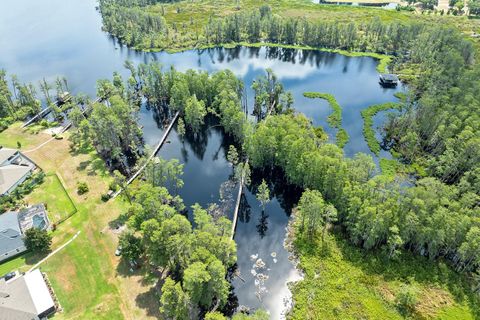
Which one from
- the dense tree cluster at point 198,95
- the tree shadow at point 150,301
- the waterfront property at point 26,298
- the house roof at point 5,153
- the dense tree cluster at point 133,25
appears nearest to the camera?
the waterfront property at point 26,298

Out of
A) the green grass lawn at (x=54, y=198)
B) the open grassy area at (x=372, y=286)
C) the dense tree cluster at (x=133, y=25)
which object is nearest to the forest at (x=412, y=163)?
the open grassy area at (x=372, y=286)

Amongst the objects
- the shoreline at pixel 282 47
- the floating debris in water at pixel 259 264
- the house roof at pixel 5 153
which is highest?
the shoreline at pixel 282 47

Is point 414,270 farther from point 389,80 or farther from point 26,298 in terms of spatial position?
point 389,80

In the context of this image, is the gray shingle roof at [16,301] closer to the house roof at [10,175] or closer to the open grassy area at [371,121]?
the house roof at [10,175]

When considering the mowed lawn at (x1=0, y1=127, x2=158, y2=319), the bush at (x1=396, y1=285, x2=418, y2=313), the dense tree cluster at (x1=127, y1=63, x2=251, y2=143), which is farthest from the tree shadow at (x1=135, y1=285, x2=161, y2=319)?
the dense tree cluster at (x1=127, y1=63, x2=251, y2=143)

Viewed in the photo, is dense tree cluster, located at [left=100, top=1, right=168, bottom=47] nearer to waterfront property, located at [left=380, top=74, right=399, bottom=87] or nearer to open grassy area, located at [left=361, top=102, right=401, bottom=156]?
waterfront property, located at [left=380, top=74, right=399, bottom=87]
